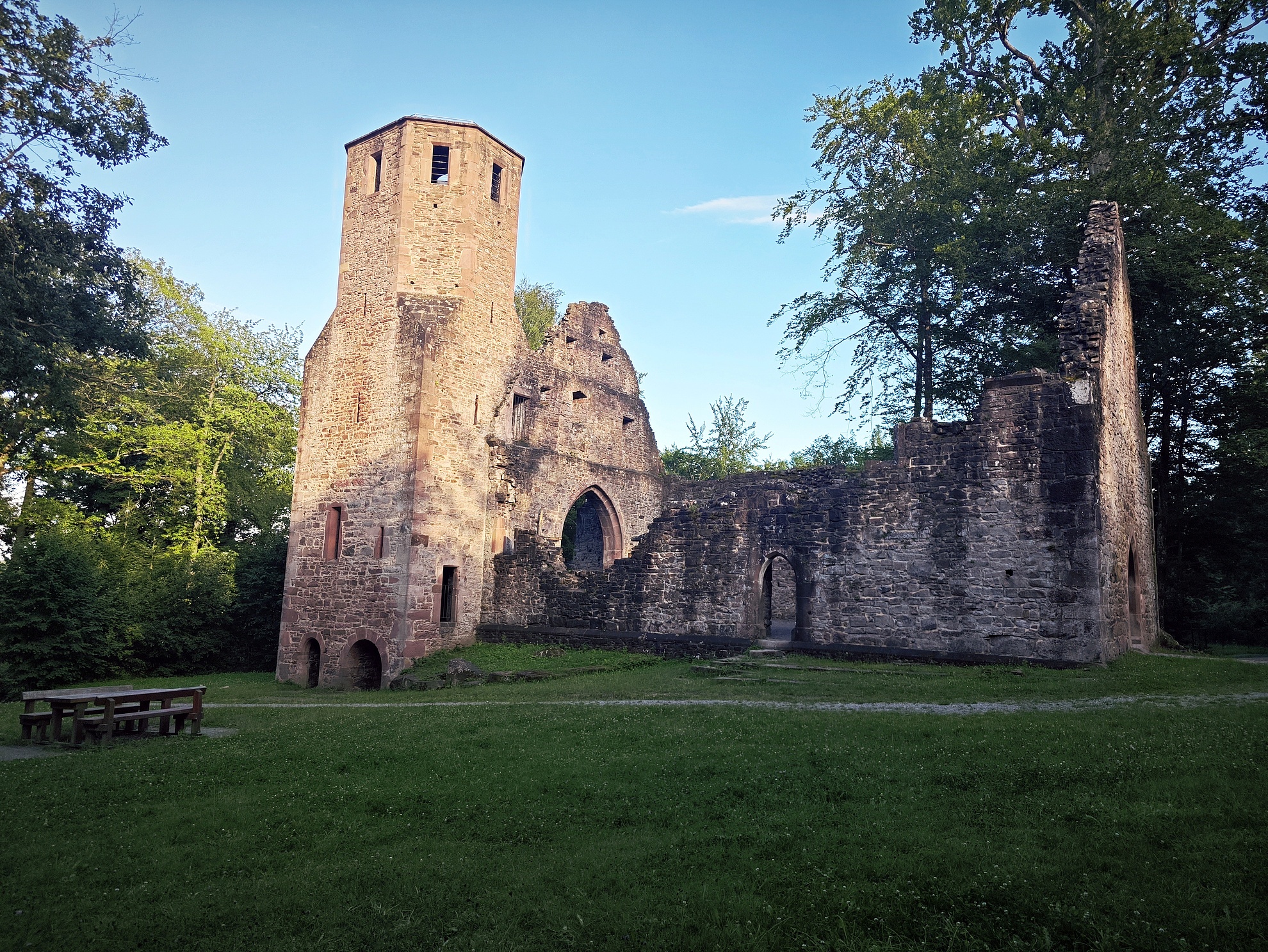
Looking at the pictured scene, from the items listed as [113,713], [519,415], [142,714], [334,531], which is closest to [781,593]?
[519,415]

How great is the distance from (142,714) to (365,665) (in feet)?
34.9

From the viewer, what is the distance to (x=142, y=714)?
10.8 meters

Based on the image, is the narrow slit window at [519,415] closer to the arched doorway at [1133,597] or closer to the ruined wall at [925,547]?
the ruined wall at [925,547]

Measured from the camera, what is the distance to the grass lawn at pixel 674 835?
4672 mm

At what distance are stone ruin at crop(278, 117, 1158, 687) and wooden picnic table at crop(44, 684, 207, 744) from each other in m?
8.62

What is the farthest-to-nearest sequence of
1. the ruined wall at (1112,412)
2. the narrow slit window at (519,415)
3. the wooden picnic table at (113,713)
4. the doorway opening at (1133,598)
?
the narrow slit window at (519,415) < the doorway opening at (1133,598) < the ruined wall at (1112,412) < the wooden picnic table at (113,713)

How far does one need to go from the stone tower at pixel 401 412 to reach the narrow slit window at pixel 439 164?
2.2 inches

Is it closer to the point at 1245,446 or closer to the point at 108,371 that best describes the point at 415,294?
the point at 108,371

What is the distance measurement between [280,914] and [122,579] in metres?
23.2

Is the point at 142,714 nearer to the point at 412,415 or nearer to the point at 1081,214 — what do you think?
the point at 412,415

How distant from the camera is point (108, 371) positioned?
20641mm

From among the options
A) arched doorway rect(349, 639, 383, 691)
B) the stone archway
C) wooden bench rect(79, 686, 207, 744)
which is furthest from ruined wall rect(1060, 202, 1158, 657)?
arched doorway rect(349, 639, 383, 691)

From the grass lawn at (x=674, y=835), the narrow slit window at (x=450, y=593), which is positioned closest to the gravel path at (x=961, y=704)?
the grass lawn at (x=674, y=835)

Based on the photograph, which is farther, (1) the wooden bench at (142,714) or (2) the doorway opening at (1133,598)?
(2) the doorway opening at (1133,598)
